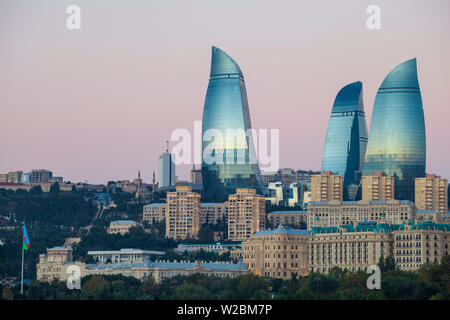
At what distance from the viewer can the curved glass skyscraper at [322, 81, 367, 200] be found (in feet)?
625

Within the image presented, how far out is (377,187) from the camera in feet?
558

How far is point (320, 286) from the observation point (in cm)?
10269

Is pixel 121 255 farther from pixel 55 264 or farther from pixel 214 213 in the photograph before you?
pixel 214 213

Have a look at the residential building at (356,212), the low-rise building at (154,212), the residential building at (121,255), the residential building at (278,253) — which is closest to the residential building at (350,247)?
the residential building at (278,253)

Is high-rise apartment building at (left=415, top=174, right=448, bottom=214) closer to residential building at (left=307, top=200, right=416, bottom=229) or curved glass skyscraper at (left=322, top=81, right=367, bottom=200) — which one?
residential building at (left=307, top=200, right=416, bottom=229)

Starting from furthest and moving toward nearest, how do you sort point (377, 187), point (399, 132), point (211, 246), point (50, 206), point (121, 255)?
point (399, 132), point (50, 206), point (377, 187), point (211, 246), point (121, 255)

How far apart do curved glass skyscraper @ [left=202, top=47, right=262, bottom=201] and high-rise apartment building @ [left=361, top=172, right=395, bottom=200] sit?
52.4 feet

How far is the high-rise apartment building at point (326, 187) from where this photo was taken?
169000 mm

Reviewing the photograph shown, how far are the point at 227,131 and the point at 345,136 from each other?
1889cm

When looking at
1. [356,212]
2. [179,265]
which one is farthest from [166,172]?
[179,265]

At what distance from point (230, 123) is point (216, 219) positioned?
14.5 meters

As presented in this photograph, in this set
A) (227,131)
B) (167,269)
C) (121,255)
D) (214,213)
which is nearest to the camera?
(167,269)

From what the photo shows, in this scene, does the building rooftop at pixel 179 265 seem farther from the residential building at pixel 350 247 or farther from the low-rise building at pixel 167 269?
the residential building at pixel 350 247
